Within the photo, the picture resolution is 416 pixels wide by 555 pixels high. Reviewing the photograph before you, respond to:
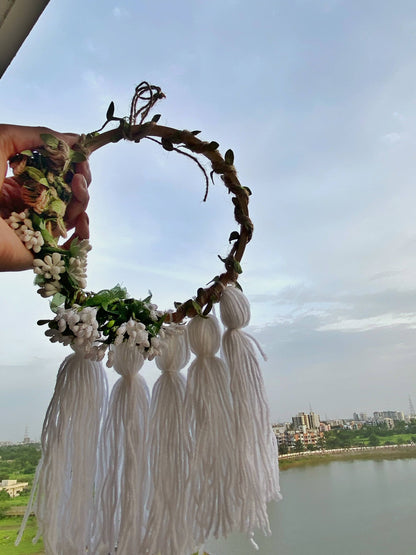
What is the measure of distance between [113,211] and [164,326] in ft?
0.99

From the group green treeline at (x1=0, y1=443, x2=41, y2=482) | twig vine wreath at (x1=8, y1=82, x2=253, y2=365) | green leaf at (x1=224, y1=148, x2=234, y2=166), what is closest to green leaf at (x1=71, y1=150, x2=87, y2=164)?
twig vine wreath at (x1=8, y1=82, x2=253, y2=365)

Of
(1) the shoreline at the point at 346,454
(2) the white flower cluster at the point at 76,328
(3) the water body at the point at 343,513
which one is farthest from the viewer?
(1) the shoreline at the point at 346,454

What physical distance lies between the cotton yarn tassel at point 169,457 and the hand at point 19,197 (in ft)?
0.72

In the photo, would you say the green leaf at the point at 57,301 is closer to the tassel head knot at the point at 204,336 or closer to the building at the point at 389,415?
the tassel head knot at the point at 204,336

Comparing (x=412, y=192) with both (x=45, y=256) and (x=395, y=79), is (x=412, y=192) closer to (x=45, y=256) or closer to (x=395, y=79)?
(x=395, y=79)

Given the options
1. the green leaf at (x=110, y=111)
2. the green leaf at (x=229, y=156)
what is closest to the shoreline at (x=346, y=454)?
the green leaf at (x=229, y=156)

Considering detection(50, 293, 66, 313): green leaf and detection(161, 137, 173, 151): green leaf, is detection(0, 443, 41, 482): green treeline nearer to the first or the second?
detection(50, 293, 66, 313): green leaf

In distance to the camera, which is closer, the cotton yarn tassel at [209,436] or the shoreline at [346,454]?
the cotton yarn tassel at [209,436]

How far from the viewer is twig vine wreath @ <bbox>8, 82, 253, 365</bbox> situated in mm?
543

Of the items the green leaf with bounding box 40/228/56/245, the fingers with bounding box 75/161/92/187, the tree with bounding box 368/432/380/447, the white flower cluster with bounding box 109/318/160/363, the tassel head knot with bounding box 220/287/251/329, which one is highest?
the fingers with bounding box 75/161/92/187

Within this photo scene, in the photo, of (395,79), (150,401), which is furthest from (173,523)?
A: (395,79)

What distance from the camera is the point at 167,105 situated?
84 centimetres

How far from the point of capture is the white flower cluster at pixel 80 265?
1.86 feet

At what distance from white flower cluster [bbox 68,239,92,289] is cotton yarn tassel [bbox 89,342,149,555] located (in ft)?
0.35
